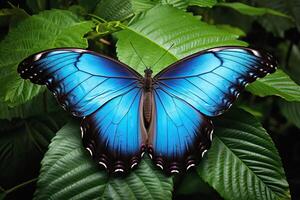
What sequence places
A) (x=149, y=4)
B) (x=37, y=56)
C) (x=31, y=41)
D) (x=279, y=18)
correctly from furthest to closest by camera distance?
(x=279, y=18), (x=149, y=4), (x=31, y=41), (x=37, y=56)

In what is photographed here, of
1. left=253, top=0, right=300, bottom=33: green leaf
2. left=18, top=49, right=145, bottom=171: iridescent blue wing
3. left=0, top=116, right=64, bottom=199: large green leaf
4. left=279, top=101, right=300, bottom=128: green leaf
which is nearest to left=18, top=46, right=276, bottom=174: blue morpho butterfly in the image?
left=18, top=49, right=145, bottom=171: iridescent blue wing

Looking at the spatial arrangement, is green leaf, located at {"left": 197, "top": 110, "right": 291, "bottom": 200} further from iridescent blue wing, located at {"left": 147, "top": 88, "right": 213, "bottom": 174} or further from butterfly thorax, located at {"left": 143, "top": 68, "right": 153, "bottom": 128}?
butterfly thorax, located at {"left": 143, "top": 68, "right": 153, "bottom": 128}

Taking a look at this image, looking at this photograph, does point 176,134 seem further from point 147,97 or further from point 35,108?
point 35,108

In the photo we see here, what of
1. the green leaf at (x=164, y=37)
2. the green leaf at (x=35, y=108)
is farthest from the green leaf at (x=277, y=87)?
the green leaf at (x=35, y=108)

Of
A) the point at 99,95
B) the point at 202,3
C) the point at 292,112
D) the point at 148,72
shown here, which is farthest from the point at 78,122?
the point at 292,112

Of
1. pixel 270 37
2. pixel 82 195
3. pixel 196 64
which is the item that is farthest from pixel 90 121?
pixel 270 37

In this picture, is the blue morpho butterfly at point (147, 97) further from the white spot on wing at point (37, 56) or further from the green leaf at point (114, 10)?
the green leaf at point (114, 10)
